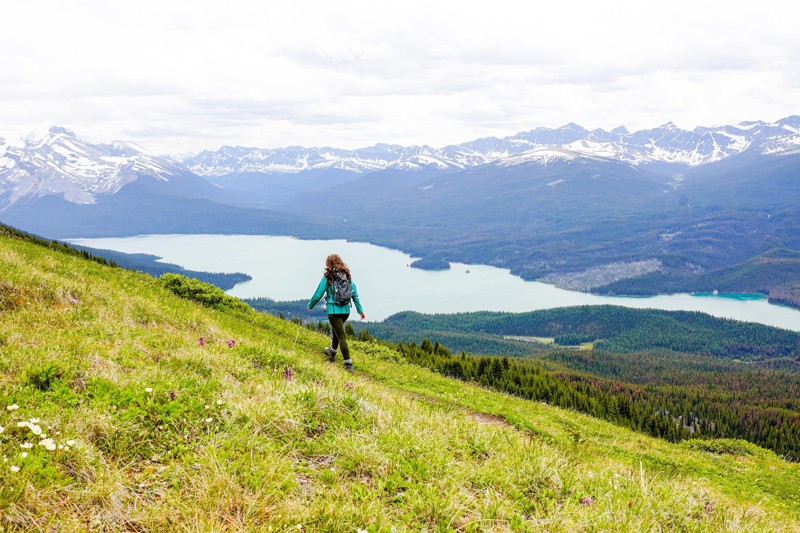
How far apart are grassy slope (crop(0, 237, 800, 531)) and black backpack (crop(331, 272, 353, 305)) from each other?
4.00 m

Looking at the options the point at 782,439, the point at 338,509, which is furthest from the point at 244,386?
the point at 782,439

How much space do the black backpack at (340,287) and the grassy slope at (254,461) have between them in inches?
158

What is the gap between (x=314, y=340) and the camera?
24.7m

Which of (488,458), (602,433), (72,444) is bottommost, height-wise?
(602,433)

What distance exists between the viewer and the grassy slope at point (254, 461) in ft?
20.0

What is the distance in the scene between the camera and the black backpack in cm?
1596

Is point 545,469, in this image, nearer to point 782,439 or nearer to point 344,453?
point 344,453

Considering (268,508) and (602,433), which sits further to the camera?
(602,433)

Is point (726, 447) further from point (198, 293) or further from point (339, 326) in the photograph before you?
point (198, 293)

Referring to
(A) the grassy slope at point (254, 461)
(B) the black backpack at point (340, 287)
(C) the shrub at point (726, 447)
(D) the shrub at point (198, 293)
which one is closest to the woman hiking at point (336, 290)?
(B) the black backpack at point (340, 287)

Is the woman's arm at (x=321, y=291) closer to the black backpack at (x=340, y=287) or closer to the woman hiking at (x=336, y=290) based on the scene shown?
the woman hiking at (x=336, y=290)

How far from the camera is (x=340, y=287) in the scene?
16.0 m

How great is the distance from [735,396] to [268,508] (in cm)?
13469

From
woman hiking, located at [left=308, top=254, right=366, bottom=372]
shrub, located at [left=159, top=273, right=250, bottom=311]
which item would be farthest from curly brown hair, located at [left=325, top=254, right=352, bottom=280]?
shrub, located at [left=159, top=273, right=250, bottom=311]
